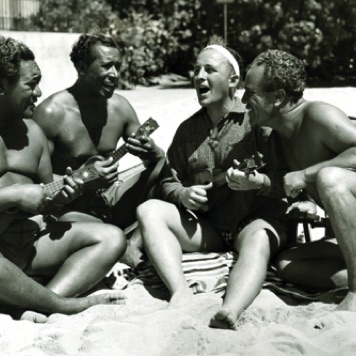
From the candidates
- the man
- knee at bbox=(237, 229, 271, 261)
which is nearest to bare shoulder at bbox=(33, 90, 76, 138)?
the man

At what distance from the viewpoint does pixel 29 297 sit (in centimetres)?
455

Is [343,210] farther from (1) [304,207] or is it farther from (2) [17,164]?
(2) [17,164]

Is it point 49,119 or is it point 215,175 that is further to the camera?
point 49,119

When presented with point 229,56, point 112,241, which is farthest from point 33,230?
point 229,56

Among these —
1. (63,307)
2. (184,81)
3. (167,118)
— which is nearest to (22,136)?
(63,307)

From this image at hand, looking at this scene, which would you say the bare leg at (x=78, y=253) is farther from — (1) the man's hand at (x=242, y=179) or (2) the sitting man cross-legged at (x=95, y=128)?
(1) the man's hand at (x=242, y=179)

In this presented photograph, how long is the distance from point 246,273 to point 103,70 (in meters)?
1.55

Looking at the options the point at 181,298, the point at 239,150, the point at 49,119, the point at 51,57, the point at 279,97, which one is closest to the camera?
the point at 181,298

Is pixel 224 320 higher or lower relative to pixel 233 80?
lower

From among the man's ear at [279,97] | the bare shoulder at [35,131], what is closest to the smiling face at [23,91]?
the bare shoulder at [35,131]

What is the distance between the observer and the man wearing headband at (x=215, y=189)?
15.7 ft

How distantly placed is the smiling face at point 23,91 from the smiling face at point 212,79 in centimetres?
88

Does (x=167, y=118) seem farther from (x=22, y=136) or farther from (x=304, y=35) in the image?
(x=304, y=35)

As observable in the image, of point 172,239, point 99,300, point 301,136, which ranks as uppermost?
point 301,136
